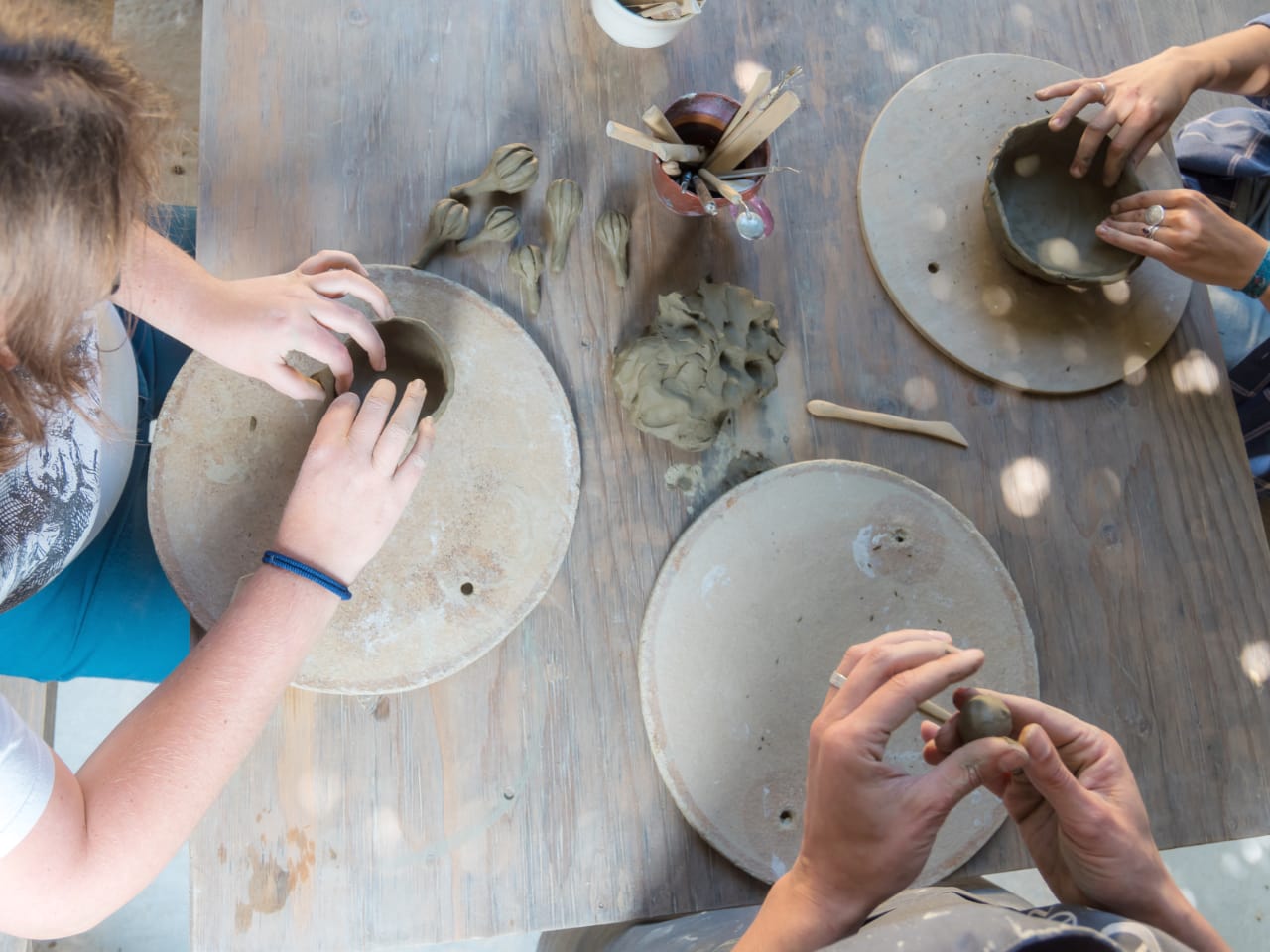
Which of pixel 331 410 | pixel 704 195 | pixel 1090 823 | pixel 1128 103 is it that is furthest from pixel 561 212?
pixel 1090 823

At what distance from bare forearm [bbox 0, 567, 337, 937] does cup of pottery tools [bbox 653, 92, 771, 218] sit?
2.09 feet

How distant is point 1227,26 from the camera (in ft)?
6.75

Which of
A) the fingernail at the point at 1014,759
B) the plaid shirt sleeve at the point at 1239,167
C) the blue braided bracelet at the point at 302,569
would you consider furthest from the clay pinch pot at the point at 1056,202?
the blue braided bracelet at the point at 302,569

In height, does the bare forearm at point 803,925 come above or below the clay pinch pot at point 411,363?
below

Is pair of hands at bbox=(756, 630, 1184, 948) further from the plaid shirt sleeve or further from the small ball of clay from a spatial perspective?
the plaid shirt sleeve

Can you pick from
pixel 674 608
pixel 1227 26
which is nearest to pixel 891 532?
pixel 674 608

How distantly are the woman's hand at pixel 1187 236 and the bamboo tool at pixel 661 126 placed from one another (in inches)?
22.0

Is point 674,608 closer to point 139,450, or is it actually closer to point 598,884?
point 598,884

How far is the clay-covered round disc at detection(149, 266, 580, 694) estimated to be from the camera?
969 mm

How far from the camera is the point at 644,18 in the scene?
110 centimetres

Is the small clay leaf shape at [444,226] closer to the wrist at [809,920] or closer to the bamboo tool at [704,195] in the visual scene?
the bamboo tool at [704,195]

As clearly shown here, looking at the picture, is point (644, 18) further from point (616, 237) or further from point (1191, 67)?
point (1191, 67)

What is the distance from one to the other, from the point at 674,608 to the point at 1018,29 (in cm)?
101

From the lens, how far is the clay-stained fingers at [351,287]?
38.0 inches
